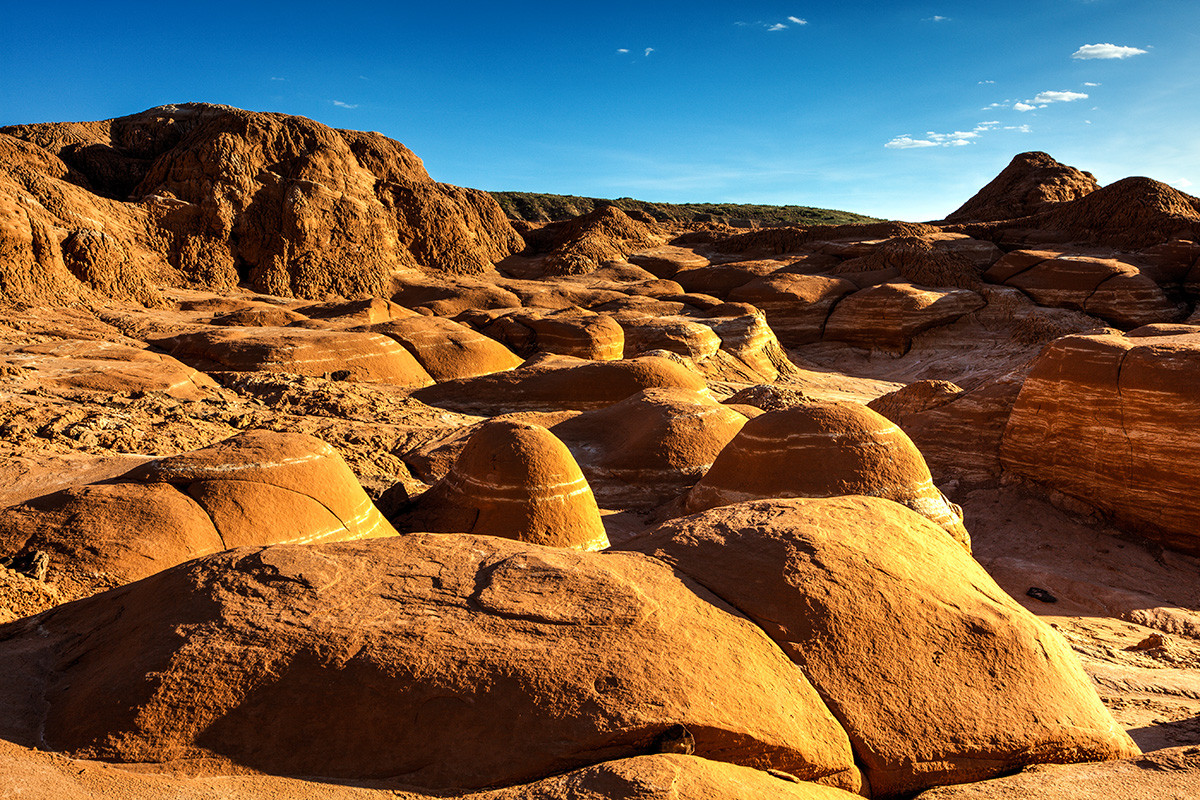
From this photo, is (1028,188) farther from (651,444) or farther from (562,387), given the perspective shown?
(651,444)

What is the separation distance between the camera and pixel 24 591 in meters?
3.53

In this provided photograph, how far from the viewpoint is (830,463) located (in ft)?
18.7

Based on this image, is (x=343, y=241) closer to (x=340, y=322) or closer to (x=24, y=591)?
(x=340, y=322)

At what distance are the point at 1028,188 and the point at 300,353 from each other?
26.7m

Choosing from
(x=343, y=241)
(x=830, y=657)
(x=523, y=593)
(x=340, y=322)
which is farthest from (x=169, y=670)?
(x=343, y=241)

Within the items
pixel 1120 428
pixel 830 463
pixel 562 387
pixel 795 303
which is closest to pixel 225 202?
pixel 562 387

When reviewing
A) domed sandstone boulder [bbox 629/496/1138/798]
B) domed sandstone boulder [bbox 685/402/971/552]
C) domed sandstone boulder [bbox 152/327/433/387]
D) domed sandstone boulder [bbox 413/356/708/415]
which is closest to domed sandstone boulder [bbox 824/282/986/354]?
domed sandstone boulder [bbox 413/356/708/415]

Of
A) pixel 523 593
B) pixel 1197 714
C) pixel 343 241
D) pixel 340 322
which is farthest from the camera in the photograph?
pixel 343 241

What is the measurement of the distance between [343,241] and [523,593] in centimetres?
1542

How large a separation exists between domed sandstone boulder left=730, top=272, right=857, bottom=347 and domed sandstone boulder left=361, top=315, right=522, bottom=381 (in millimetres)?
9314

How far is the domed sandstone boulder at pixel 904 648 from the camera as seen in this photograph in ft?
8.57

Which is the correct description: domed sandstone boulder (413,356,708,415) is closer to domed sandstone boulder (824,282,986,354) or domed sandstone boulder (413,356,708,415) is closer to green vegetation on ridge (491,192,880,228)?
domed sandstone boulder (824,282,986,354)

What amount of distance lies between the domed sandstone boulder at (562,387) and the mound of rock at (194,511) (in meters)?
5.02

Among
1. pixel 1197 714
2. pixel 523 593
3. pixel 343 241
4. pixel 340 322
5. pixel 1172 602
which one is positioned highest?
pixel 343 241
